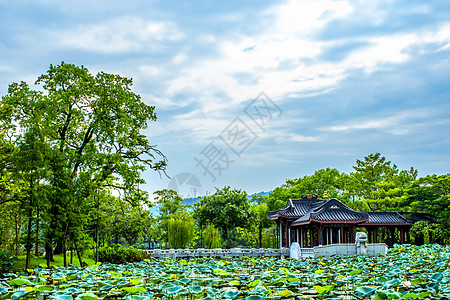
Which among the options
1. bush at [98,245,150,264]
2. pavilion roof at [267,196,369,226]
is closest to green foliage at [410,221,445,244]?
pavilion roof at [267,196,369,226]

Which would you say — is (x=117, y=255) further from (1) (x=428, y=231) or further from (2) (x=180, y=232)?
(1) (x=428, y=231)

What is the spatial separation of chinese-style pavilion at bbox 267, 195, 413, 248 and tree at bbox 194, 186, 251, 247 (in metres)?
2.35

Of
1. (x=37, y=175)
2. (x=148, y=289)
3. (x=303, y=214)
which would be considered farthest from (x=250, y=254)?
(x=148, y=289)

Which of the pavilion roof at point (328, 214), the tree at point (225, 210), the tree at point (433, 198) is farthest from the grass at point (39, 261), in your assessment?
the tree at point (433, 198)

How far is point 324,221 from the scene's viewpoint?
22594mm

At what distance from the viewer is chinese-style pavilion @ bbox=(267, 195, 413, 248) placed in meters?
23.2

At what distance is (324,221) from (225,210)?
25.5 ft

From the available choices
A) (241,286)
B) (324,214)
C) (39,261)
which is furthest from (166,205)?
(241,286)

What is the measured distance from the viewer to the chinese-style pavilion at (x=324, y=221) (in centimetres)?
2319

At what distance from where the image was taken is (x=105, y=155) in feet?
56.0

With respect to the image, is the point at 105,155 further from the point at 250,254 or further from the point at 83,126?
the point at 250,254

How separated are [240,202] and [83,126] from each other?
13737mm

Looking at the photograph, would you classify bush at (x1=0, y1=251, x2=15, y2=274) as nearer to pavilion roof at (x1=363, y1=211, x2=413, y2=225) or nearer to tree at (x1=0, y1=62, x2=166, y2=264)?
tree at (x1=0, y1=62, x2=166, y2=264)

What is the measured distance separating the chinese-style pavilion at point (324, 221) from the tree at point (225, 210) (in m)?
2.35
